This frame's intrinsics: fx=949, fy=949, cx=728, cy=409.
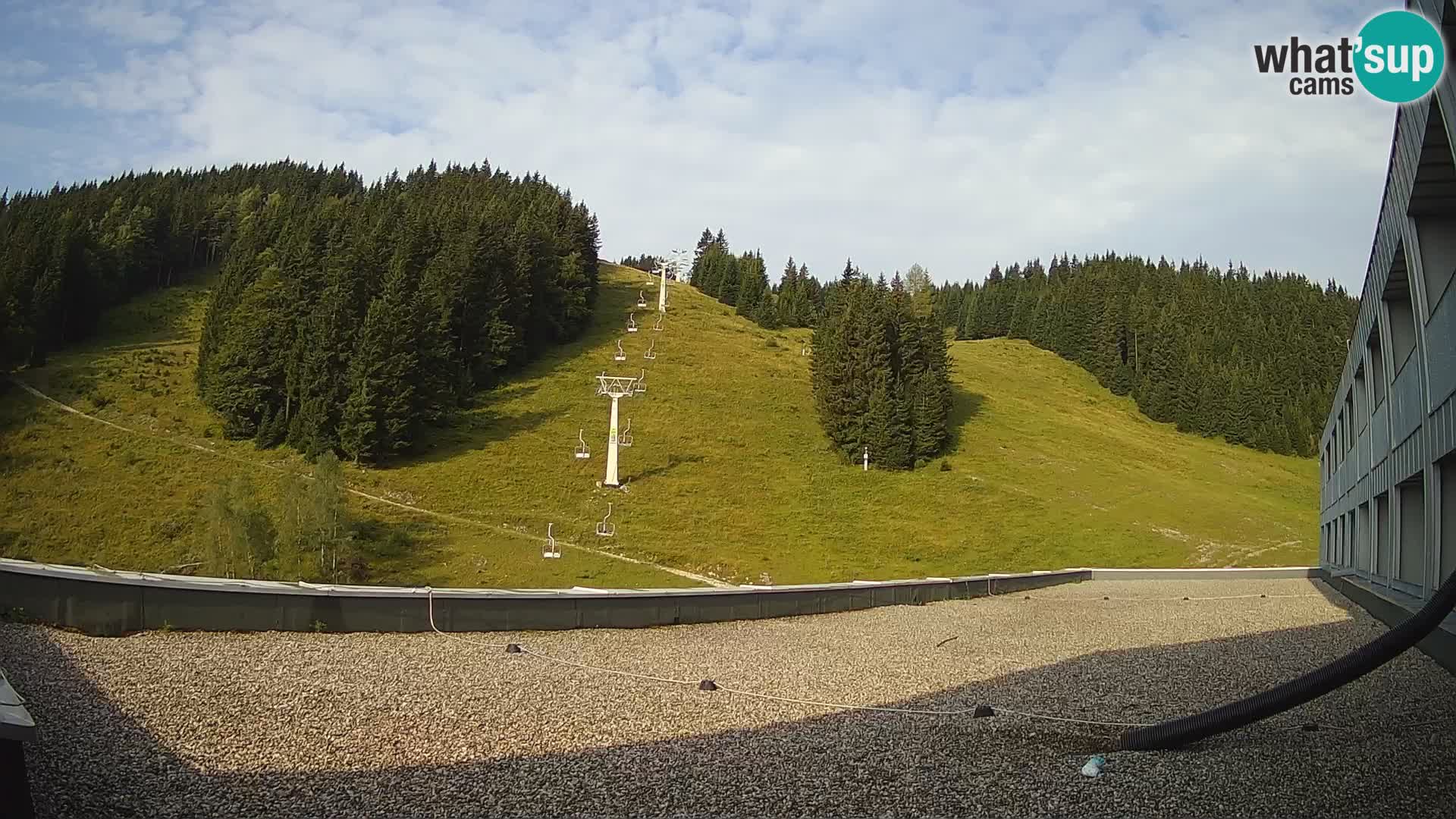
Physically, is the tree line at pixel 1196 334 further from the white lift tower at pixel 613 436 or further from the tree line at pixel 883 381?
the white lift tower at pixel 613 436

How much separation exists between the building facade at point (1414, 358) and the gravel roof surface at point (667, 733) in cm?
300

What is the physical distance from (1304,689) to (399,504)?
4375 centimetres

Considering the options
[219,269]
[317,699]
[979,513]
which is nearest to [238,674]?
[317,699]

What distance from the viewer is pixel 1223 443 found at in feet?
295

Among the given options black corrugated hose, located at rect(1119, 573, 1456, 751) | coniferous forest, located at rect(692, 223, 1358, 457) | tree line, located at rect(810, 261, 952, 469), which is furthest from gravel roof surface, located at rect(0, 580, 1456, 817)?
coniferous forest, located at rect(692, 223, 1358, 457)

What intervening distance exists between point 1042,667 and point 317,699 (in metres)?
10.5

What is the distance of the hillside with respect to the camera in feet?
133

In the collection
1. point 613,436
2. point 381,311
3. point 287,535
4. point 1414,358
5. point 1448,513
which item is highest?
point 381,311

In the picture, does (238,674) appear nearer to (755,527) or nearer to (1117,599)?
(1117,599)

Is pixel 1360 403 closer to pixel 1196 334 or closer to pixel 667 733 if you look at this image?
pixel 667 733

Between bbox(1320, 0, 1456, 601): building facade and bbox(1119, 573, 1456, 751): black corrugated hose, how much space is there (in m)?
4.74

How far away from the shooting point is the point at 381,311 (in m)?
57.9

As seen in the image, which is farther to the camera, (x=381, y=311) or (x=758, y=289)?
(x=758, y=289)

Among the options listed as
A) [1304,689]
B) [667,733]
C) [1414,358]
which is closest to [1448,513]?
[1414,358]
